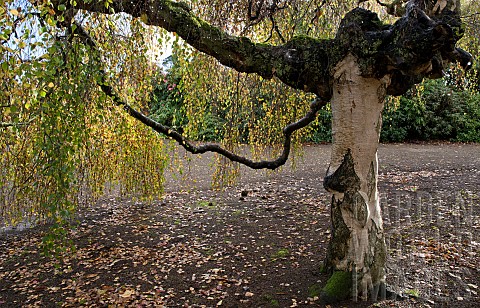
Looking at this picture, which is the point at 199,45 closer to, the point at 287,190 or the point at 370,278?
the point at 370,278

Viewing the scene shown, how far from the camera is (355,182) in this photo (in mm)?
3113

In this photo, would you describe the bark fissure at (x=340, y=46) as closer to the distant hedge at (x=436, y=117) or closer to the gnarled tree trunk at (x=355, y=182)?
the gnarled tree trunk at (x=355, y=182)

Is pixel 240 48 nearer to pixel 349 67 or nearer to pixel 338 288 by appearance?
pixel 349 67

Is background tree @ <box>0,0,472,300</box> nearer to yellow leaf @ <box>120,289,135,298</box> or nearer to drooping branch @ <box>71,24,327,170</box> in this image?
drooping branch @ <box>71,24,327,170</box>

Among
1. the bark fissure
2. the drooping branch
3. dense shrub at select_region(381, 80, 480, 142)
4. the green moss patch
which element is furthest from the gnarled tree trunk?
dense shrub at select_region(381, 80, 480, 142)

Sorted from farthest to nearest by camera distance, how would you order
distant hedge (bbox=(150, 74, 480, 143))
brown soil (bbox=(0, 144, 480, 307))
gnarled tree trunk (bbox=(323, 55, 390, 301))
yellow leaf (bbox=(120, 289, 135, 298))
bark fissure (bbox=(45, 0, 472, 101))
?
1. distant hedge (bbox=(150, 74, 480, 143))
2. yellow leaf (bbox=(120, 289, 135, 298))
3. brown soil (bbox=(0, 144, 480, 307))
4. gnarled tree trunk (bbox=(323, 55, 390, 301))
5. bark fissure (bbox=(45, 0, 472, 101))

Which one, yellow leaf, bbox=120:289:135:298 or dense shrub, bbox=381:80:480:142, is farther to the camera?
dense shrub, bbox=381:80:480:142

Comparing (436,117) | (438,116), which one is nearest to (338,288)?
(436,117)

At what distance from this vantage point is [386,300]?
313 cm

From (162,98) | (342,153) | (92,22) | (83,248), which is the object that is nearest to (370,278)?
(342,153)

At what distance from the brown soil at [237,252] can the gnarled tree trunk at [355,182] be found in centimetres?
21

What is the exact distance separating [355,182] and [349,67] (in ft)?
2.92

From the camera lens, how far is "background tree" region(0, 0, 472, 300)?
286 centimetres

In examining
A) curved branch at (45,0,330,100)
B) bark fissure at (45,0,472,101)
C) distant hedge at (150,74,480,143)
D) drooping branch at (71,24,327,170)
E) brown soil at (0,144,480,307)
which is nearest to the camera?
bark fissure at (45,0,472,101)
